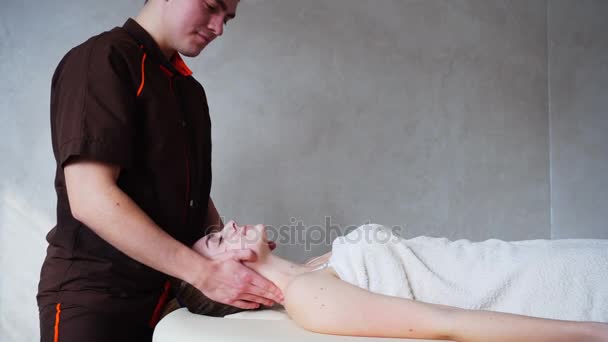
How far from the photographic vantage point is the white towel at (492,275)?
3.83 ft

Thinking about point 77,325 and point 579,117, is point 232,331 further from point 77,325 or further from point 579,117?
point 579,117

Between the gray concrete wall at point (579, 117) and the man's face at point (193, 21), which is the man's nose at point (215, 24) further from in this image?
the gray concrete wall at point (579, 117)

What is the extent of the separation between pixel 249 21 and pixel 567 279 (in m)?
1.82

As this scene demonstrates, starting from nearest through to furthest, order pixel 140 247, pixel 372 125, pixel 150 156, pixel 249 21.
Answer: pixel 140 247
pixel 150 156
pixel 249 21
pixel 372 125

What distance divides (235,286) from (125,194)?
1.14 ft

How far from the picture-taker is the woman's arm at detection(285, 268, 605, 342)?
98 centimetres

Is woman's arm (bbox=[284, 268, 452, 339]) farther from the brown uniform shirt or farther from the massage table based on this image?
the brown uniform shirt

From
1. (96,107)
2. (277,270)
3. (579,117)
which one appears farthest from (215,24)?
(579,117)

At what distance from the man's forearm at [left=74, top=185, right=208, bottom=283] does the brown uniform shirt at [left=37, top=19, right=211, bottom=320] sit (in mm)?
22

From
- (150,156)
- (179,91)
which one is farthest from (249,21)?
(150,156)

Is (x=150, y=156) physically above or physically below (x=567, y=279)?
above

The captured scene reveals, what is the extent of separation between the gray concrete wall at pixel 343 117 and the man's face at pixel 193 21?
0.86 meters

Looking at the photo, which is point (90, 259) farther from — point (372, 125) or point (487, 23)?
point (487, 23)

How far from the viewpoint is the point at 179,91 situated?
1486 mm
